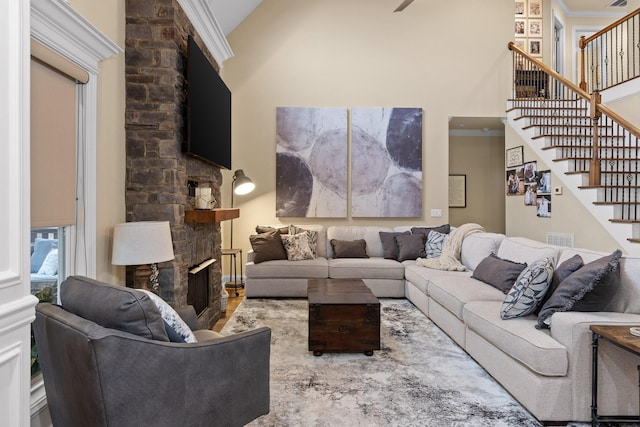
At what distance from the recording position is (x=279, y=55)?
5871mm

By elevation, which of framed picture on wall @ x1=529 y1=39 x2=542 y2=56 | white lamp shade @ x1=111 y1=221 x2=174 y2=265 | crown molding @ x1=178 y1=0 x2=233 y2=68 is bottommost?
white lamp shade @ x1=111 y1=221 x2=174 y2=265

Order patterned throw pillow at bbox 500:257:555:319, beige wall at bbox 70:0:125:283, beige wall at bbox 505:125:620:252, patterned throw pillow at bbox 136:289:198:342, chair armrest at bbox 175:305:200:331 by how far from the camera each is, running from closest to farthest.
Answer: patterned throw pillow at bbox 136:289:198:342 < chair armrest at bbox 175:305:200:331 < patterned throw pillow at bbox 500:257:555:319 < beige wall at bbox 70:0:125:283 < beige wall at bbox 505:125:620:252

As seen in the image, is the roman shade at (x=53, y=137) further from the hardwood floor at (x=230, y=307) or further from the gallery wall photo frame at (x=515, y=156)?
the gallery wall photo frame at (x=515, y=156)

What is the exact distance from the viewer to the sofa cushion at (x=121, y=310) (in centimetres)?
137

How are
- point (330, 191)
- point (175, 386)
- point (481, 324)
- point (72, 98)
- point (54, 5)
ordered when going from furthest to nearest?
1. point (330, 191)
2. point (481, 324)
3. point (72, 98)
4. point (54, 5)
5. point (175, 386)

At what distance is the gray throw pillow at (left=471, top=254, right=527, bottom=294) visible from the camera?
3113 mm

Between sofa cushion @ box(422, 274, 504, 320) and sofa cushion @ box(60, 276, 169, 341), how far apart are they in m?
2.21

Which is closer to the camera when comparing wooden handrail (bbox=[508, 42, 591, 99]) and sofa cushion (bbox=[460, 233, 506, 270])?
sofa cushion (bbox=[460, 233, 506, 270])

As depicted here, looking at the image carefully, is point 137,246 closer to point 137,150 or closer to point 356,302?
point 137,150

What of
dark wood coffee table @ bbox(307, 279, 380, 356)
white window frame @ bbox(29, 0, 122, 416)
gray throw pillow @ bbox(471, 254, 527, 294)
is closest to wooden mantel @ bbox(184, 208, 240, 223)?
white window frame @ bbox(29, 0, 122, 416)

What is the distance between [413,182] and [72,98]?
4.75m

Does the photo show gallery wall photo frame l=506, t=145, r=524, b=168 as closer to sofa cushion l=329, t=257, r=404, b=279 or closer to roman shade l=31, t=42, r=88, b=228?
sofa cushion l=329, t=257, r=404, b=279

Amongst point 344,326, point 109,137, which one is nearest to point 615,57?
point 344,326

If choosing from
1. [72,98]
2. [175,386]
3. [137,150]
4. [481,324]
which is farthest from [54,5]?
[481,324]
